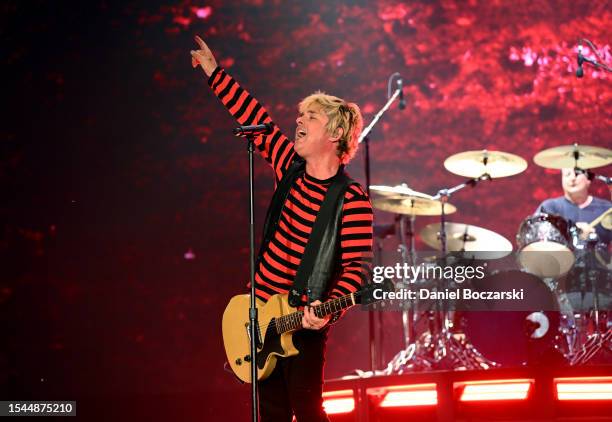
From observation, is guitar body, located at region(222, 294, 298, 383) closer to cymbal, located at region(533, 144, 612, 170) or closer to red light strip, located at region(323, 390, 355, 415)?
red light strip, located at region(323, 390, 355, 415)

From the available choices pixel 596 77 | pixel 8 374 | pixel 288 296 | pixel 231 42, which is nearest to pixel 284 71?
pixel 231 42

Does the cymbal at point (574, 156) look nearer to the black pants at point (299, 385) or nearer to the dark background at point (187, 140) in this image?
the dark background at point (187, 140)

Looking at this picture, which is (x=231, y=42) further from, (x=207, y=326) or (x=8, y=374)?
(x=8, y=374)

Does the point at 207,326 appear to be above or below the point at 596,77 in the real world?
below

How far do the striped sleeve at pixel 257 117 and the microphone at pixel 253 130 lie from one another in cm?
24

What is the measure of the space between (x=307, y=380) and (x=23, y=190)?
4.13 metres

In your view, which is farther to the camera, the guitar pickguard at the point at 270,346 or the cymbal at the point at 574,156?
the cymbal at the point at 574,156

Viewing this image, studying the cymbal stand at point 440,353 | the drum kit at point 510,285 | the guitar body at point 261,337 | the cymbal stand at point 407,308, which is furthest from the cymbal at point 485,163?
the guitar body at point 261,337

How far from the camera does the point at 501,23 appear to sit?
7355mm

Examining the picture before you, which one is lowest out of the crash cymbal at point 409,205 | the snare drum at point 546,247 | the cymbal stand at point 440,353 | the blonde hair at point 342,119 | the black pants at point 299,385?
the black pants at point 299,385

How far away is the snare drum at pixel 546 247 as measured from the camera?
5.98 meters

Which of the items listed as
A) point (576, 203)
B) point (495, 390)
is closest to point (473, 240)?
point (576, 203)

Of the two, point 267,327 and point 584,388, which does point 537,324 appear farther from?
point 267,327

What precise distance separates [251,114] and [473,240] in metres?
3.18
